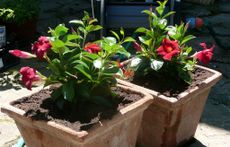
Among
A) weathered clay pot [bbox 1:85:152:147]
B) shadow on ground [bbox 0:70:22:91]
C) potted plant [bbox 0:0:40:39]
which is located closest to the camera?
weathered clay pot [bbox 1:85:152:147]

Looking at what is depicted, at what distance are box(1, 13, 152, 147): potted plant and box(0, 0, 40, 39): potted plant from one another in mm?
2133

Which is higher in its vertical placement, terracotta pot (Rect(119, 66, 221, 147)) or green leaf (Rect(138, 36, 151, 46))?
green leaf (Rect(138, 36, 151, 46))

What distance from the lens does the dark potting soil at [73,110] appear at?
1.80m

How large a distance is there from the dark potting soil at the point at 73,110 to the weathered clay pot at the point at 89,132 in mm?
28

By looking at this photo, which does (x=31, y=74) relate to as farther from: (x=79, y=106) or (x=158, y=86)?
(x=158, y=86)

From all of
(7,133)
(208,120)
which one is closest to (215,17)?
(208,120)

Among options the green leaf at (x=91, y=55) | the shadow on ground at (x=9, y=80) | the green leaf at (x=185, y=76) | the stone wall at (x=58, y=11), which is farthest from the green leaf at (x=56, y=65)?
the stone wall at (x=58, y=11)

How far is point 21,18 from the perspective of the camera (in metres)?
4.03

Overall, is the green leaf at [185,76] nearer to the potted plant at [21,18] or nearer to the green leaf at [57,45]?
the green leaf at [57,45]

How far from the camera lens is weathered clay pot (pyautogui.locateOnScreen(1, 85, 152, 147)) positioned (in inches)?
68.0

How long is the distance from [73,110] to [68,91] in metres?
0.10

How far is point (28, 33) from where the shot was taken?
4250mm

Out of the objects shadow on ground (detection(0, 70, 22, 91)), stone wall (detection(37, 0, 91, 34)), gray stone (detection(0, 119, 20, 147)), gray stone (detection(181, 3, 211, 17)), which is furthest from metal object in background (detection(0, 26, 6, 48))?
gray stone (detection(181, 3, 211, 17))

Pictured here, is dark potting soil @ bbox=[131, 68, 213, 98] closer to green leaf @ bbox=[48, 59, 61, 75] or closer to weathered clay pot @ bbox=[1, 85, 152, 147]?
weathered clay pot @ bbox=[1, 85, 152, 147]
